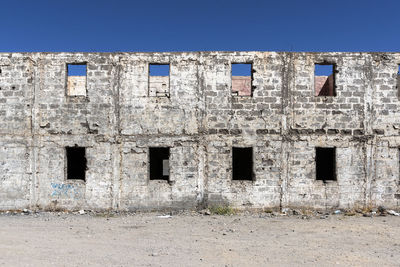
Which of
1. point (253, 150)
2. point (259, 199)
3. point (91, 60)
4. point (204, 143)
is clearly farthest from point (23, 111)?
point (259, 199)

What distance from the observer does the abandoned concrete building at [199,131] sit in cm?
972

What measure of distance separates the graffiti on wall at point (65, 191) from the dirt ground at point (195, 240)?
0.66 meters

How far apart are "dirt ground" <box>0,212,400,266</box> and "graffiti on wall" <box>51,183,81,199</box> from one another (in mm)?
661

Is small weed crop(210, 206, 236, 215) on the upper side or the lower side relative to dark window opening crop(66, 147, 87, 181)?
lower

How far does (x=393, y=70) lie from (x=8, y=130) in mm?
13080

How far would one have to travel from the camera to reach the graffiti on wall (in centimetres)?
977

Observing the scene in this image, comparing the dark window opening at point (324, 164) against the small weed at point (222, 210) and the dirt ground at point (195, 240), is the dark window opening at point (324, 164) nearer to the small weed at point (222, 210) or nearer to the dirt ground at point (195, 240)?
the dirt ground at point (195, 240)

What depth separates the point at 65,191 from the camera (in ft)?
32.1

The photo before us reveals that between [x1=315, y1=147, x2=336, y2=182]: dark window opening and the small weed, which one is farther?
A: [x1=315, y1=147, x2=336, y2=182]: dark window opening

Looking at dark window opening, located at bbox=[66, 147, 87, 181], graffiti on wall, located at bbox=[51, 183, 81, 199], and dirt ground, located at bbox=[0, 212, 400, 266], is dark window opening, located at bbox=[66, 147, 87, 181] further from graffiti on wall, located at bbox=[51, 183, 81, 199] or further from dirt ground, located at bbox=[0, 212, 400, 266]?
dirt ground, located at bbox=[0, 212, 400, 266]

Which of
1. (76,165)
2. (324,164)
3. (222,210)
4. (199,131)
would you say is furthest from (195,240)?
(76,165)

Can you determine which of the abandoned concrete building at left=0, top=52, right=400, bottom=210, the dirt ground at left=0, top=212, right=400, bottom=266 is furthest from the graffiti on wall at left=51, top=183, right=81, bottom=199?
the dirt ground at left=0, top=212, right=400, bottom=266

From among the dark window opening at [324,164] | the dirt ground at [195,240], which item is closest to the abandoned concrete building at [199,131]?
the dirt ground at [195,240]

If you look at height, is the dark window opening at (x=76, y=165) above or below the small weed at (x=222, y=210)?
above
